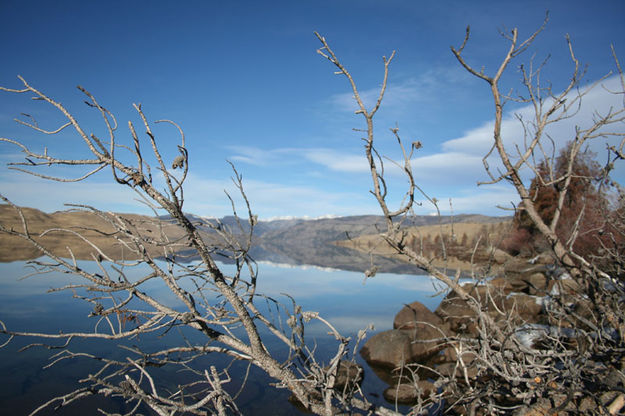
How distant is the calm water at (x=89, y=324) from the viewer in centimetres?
738

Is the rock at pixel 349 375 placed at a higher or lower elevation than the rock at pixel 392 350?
higher

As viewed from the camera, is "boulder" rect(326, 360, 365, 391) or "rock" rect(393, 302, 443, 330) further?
"rock" rect(393, 302, 443, 330)

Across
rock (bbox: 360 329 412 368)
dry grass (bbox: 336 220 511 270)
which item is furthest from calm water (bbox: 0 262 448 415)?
dry grass (bbox: 336 220 511 270)

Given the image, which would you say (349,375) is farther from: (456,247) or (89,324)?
(89,324)

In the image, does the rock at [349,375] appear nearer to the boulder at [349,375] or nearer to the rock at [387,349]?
the boulder at [349,375]

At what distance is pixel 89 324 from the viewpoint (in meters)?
11.1

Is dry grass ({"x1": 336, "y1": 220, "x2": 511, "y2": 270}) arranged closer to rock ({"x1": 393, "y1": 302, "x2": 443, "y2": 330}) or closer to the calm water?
the calm water

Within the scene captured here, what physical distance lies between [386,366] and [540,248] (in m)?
16.7

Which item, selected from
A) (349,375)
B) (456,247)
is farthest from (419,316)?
(349,375)

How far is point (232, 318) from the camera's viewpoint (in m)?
3.10

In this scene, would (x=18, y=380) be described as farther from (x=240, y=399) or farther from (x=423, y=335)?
(x=423, y=335)

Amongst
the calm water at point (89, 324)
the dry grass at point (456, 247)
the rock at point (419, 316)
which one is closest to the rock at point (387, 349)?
the calm water at point (89, 324)

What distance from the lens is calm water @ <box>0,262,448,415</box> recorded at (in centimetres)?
738

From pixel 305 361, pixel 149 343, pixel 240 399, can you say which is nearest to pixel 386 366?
pixel 240 399
